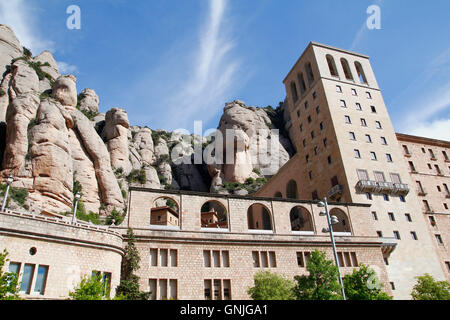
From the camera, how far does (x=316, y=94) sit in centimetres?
4378

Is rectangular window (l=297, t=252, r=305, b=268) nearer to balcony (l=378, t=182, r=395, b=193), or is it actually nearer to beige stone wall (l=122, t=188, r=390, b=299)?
beige stone wall (l=122, t=188, r=390, b=299)

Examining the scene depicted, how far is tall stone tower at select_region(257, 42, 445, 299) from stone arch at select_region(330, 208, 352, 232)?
1.97m

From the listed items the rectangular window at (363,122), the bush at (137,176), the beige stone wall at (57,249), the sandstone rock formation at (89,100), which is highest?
the sandstone rock formation at (89,100)

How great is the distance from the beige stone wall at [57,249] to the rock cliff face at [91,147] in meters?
23.0

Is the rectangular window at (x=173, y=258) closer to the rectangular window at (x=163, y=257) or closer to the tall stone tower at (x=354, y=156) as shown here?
the rectangular window at (x=163, y=257)

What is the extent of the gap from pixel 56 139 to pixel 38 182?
7.22 metres

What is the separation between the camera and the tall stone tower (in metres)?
33.9

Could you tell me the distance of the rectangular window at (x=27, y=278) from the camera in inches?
668

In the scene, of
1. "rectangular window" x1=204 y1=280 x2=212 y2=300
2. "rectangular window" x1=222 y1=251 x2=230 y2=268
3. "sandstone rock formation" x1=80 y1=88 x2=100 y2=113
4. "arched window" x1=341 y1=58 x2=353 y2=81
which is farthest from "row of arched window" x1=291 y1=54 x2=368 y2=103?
"sandstone rock formation" x1=80 y1=88 x2=100 y2=113

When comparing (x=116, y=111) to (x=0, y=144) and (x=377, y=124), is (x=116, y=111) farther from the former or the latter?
(x=377, y=124)

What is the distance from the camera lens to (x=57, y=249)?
18.8 metres

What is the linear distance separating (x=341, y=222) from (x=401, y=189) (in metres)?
8.88

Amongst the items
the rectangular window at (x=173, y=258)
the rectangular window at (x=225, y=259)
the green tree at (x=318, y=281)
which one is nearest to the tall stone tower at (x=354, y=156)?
the green tree at (x=318, y=281)

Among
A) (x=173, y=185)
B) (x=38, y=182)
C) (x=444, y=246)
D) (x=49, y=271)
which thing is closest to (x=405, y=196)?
(x=444, y=246)
